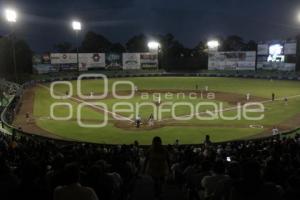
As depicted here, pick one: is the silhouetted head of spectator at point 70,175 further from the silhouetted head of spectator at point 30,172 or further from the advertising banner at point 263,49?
the advertising banner at point 263,49

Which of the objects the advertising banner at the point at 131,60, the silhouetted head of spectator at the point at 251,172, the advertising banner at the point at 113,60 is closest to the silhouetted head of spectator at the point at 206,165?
the silhouetted head of spectator at the point at 251,172

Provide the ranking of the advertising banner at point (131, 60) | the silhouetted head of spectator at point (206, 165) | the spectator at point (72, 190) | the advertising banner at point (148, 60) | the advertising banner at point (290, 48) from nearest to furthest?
the spectator at point (72, 190) < the silhouetted head of spectator at point (206, 165) < the advertising banner at point (290, 48) < the advertising banner at point (131, 60) < the advertising banner at point (148, 60)

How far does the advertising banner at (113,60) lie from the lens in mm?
101188

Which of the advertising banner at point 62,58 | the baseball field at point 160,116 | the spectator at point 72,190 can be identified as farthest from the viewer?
the advertising banner at point 62,58

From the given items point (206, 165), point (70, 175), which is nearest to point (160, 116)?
point (206, 165)

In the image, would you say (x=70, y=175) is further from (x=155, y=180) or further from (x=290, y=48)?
(x=290, y=48)

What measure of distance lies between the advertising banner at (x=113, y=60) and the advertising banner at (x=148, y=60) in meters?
5.96

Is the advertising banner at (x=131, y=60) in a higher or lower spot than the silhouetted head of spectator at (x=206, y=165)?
higher

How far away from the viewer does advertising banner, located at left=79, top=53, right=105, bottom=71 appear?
9812 cm

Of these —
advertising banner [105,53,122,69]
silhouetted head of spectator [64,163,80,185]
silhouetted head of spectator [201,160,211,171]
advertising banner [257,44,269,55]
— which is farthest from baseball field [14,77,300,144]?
advertising banner [105,53,122,69]

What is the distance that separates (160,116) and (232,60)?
62426 mm

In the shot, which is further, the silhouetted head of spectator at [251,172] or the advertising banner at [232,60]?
the advertising banner at [232,60]

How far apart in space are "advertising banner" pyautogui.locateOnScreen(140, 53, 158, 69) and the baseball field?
154 feet

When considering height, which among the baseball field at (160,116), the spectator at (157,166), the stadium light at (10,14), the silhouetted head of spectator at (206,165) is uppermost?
the stadium light at (10,14)
